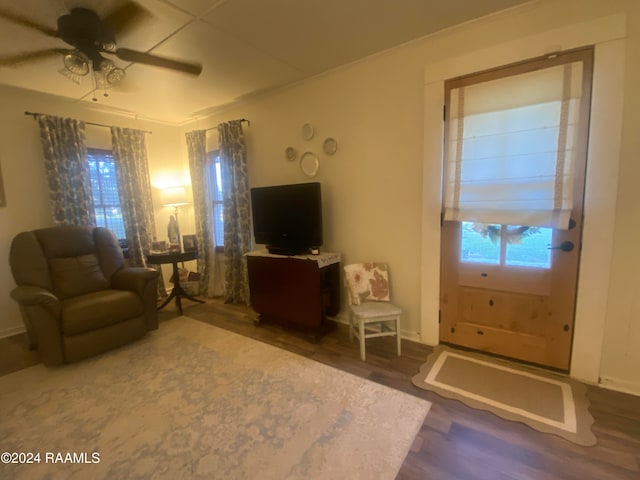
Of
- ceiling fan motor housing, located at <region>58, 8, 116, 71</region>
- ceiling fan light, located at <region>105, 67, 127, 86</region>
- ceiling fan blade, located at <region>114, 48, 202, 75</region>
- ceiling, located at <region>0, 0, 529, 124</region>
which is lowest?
ceiling fan light, located at <region>105, 67, 127, 86</region>

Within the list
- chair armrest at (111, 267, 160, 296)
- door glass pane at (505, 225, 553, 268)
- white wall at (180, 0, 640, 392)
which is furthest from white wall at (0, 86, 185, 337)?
door glass pane at (505, 225, 553, 268)

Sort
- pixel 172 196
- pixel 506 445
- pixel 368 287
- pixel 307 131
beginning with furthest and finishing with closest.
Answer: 1. pixel 172 196
2. pixel 307 131
3. pixel 368 287
4. pixel 506 445

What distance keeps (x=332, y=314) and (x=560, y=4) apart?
292 centimetres

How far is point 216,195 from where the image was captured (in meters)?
4.03

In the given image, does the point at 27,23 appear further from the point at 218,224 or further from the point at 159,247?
the point at 218,224

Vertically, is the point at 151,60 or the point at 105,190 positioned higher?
the point at 151,60

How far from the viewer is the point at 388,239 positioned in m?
2.66

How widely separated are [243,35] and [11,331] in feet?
12.5

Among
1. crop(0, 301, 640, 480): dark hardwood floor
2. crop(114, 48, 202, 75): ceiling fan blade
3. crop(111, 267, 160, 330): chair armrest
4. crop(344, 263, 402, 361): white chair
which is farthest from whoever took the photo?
crop(111, 267, 160, 330): chair armrest

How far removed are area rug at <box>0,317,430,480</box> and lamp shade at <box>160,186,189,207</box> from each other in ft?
6.61

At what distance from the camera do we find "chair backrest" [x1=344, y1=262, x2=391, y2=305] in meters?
2.60

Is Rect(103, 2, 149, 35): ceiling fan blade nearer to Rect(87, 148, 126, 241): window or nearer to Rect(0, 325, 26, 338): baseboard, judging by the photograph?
Rect(87, 148, 126, 241): window

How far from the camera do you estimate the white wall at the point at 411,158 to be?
69.9 inches

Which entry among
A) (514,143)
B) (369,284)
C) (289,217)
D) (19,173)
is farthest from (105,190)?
(514,143)
